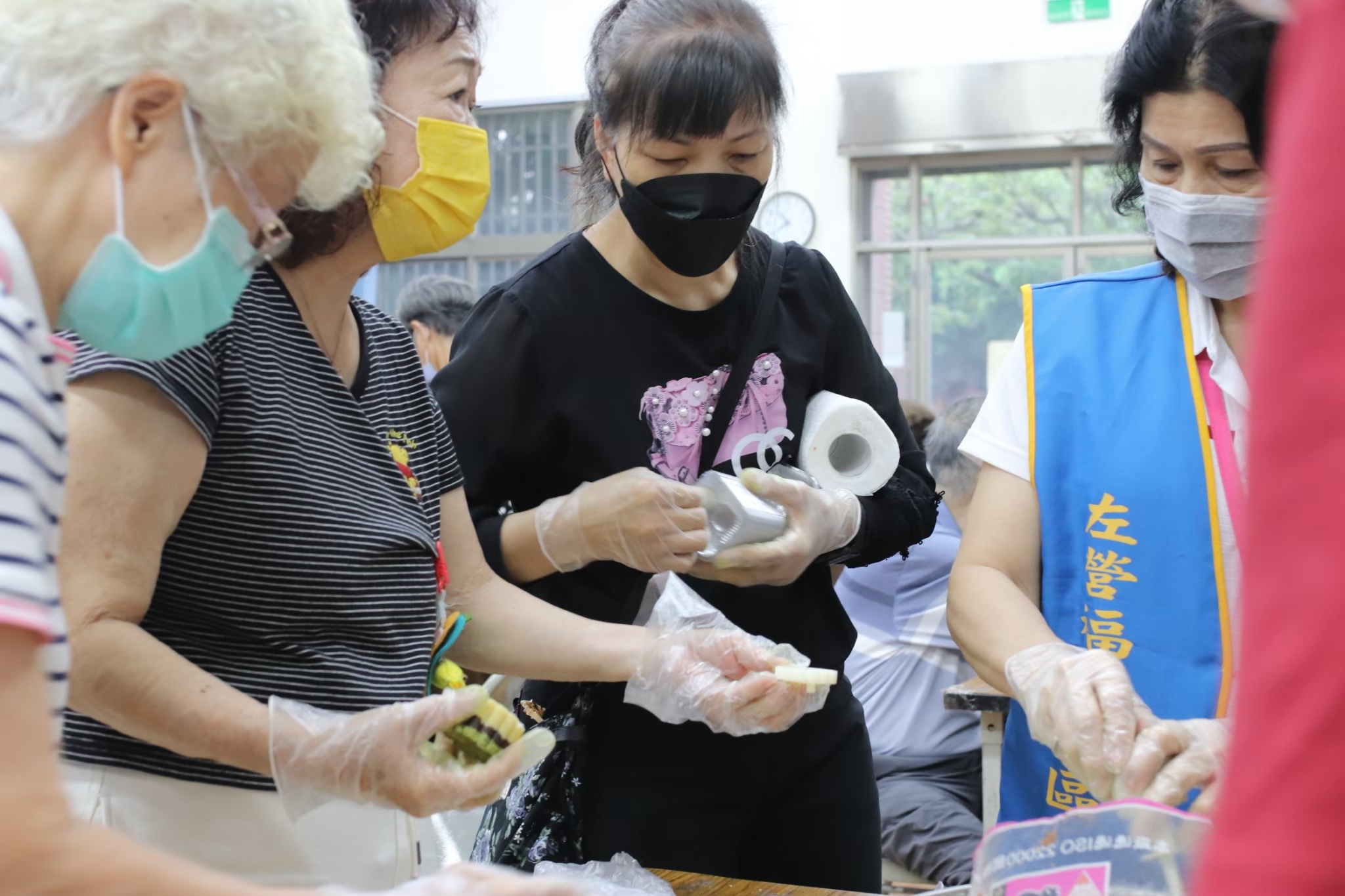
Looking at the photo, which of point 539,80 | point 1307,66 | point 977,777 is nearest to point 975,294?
point 539,80

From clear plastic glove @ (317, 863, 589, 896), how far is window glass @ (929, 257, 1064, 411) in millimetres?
6871

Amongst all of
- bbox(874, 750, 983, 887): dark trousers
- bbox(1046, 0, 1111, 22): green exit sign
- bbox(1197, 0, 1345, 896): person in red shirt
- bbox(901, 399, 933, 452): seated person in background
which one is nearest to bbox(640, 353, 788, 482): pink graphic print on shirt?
bbox(1197, 0, 1345, 896): person in red shirt

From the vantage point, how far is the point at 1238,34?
146cm

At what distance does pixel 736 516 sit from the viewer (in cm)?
A: 170

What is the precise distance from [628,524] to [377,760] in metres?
0.54

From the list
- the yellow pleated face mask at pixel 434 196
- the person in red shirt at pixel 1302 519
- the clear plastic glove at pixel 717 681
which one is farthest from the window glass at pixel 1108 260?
the person in red shirt at pixel 1302 519

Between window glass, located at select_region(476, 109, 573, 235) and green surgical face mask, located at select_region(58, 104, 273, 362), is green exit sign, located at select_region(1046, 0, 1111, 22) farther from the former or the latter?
green surgical face mask, located at select_region(58, 104, 273, 362)

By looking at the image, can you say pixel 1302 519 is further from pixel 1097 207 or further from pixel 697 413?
pixel 1097 207

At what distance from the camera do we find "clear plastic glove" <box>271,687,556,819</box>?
1.17m

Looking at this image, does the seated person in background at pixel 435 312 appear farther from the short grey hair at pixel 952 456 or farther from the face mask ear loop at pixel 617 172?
the face mask ear loop at pixel 617 172

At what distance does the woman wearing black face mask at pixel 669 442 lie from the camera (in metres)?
1.70

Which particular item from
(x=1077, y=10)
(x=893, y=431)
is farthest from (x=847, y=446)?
(x=1077, y=10)

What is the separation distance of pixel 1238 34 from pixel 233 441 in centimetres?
122

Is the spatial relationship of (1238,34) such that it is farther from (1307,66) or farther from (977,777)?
(977,777)
